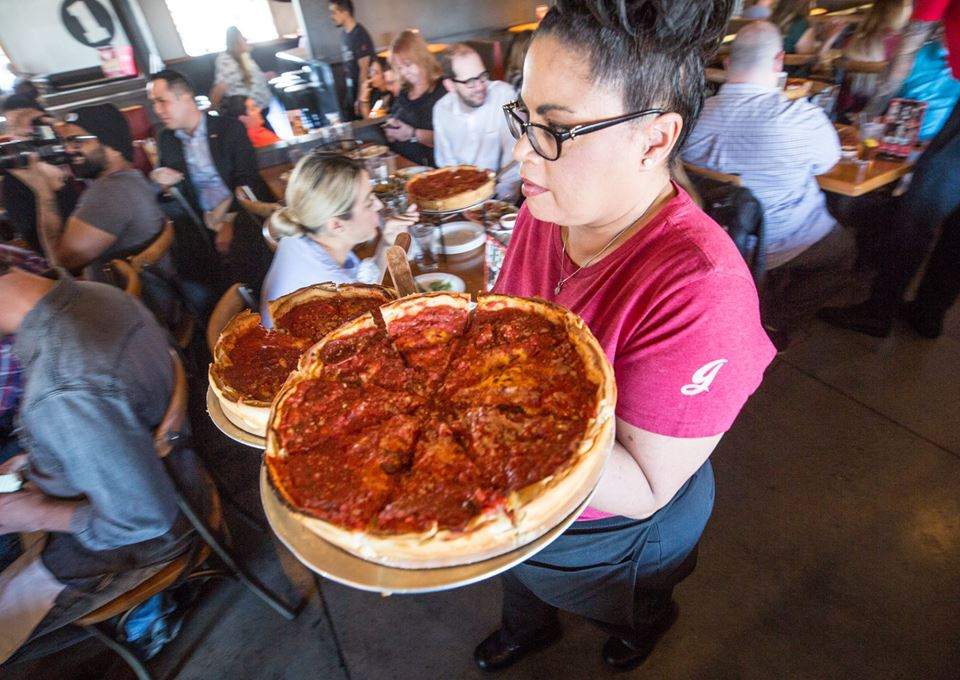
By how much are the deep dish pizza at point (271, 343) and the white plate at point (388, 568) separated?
0.40 m

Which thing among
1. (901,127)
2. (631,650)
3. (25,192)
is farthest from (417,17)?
(631,650)

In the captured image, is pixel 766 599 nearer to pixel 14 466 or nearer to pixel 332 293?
pixel 332 293

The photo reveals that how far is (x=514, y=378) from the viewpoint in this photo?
1.28 m

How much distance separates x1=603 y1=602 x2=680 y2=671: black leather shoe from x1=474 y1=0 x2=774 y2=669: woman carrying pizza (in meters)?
1.44

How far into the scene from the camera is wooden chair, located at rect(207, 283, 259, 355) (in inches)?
83.8

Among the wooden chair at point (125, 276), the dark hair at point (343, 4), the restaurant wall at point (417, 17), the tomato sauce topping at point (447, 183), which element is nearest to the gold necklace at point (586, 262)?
the tomato sauce topping at point (447, 183)

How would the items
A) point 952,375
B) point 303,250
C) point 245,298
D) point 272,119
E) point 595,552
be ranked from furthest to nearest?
point 272,119, point 952,375, point 303,250, point 245,298, point 595,552

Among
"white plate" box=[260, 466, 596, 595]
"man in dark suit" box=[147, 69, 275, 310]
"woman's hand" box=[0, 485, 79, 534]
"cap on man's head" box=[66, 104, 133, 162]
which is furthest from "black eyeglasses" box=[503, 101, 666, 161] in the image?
"cap on man's head" box=[66, 104, 133, 162]

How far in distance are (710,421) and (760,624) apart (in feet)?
6.71

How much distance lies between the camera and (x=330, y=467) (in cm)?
117

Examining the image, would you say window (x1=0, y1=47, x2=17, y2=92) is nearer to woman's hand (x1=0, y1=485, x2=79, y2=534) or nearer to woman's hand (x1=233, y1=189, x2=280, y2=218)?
woman's hand (x1=233, y1=189, x2=280, y2=218)

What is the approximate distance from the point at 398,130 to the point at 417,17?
8.43 metres

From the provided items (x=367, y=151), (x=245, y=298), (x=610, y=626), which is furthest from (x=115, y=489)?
(x=367, y=151)

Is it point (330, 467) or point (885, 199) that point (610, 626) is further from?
point (885, 199)
